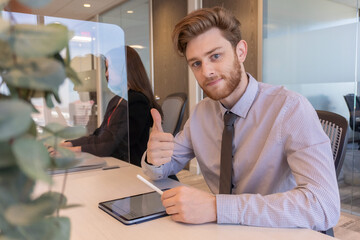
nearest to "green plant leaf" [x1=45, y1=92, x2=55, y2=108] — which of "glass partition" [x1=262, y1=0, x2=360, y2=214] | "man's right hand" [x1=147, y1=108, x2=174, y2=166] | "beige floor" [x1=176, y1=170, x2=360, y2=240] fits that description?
"man's right hand" [x1=147, y1=108, x2=174, y2=166]

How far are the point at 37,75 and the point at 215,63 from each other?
113 centimetres

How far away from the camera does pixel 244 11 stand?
132 inches

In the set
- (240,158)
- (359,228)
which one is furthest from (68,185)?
(359,228)

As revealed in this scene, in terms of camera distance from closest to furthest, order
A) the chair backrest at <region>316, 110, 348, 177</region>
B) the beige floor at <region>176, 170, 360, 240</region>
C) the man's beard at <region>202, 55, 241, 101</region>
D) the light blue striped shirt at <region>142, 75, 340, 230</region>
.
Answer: the light blue striped shirt at <region>142, 75, 340, 230</region> < the chair backrest at <region>316, 110, 348, 177</region> < the man's beard at <region>202, 55, 241, 101</region> < the beige floor at <region>176, 170, 360, 240</region>

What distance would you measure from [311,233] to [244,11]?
9.84 feet

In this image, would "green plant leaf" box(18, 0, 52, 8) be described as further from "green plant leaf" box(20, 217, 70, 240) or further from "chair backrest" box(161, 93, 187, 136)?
"chair backrest" box(161, 93, 187, 136)

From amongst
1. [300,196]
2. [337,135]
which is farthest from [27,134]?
[337,135]

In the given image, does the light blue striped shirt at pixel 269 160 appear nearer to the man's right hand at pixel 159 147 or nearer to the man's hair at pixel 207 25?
the man's right hand at pixel 159 147

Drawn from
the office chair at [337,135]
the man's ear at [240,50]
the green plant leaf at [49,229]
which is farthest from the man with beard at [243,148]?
the green plant leaf at [49,229]

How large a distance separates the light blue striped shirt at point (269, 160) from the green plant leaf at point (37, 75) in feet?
2.10

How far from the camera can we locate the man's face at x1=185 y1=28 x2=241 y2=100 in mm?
1303

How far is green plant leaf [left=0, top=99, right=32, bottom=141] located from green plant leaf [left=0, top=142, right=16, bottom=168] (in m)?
0.02

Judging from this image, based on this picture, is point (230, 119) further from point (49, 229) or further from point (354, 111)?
point (354, 111)

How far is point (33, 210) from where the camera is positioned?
10.0 inches
